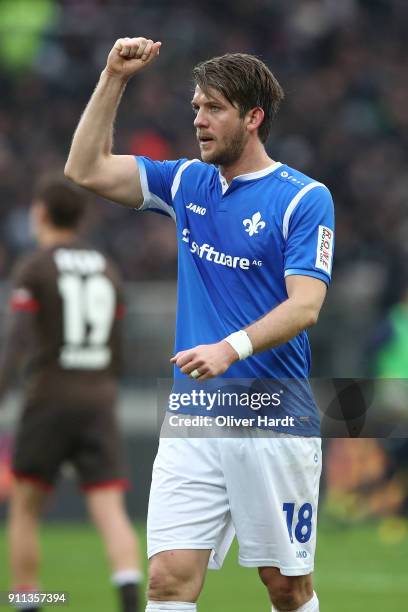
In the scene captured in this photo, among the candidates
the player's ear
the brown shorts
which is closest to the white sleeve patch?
the player's ear

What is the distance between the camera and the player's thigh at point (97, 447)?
758 centimetres

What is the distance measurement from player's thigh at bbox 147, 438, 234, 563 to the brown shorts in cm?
241

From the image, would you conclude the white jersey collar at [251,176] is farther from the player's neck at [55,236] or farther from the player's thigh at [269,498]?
the player's neck at [55,236]

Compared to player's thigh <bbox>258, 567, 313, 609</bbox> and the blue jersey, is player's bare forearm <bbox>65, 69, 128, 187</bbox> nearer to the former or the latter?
the blue jersey

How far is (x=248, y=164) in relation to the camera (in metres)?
5.20

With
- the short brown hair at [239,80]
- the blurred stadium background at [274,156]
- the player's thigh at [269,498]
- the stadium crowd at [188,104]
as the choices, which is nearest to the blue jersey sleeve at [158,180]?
the short brown hair at [239,80]

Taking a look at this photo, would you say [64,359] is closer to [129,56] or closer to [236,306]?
[236,306]

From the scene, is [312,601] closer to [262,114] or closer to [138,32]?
[262,114]

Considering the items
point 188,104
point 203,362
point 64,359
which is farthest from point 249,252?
point 188,104

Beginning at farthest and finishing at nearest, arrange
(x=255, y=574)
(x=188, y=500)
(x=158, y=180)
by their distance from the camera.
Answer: (x=255, y=574), (x=158, y=180), (x=188, y=500)

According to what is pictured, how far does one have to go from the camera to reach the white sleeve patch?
4.93 meters

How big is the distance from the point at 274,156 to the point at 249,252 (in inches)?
480

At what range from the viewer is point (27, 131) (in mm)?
17734

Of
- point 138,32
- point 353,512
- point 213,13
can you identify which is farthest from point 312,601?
point 213,13
